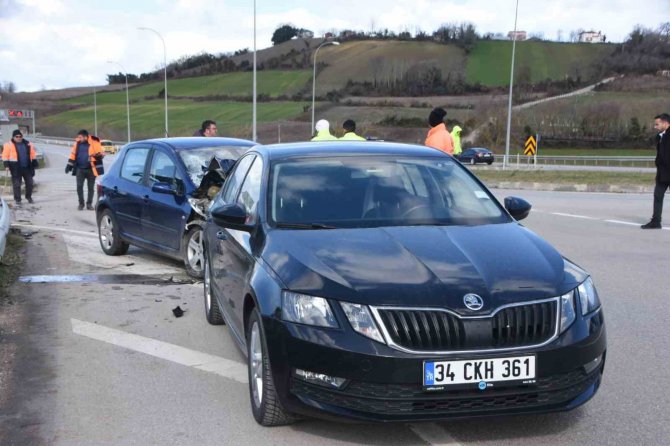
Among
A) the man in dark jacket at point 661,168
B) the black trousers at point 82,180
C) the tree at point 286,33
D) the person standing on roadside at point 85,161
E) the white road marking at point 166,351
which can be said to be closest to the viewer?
the white road marking at point 166,351

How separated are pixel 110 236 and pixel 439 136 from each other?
5205 millimetres

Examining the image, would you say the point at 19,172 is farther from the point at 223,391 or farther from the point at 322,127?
the point at 223,391

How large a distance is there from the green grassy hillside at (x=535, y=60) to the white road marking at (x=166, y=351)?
280ft

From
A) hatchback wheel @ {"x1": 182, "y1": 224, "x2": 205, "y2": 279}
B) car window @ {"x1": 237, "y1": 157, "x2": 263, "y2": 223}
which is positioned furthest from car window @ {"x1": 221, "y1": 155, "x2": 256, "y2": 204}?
hatchback wheel @ {"x1": 182, "y1": 224, "x2": 205, "y2": 279}

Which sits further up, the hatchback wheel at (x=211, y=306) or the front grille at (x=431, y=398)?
the front grille at (x=431, y=398)

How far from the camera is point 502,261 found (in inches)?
157

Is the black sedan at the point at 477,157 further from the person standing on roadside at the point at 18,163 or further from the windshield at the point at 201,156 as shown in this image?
the windshield at the point at 201,156

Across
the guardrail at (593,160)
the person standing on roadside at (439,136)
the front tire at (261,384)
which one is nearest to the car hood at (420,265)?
the front tire at (261,384)

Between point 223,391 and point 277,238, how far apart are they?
1153mm

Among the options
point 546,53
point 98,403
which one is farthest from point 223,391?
point 546,53

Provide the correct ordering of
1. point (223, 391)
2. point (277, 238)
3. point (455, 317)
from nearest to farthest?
1. point (455, 317)
2. point (277, 238)
3. point (223, 391)

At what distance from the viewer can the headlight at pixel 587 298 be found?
3.93m

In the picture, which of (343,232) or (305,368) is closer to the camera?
(305,368)

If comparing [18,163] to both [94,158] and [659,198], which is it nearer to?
[94,158]
